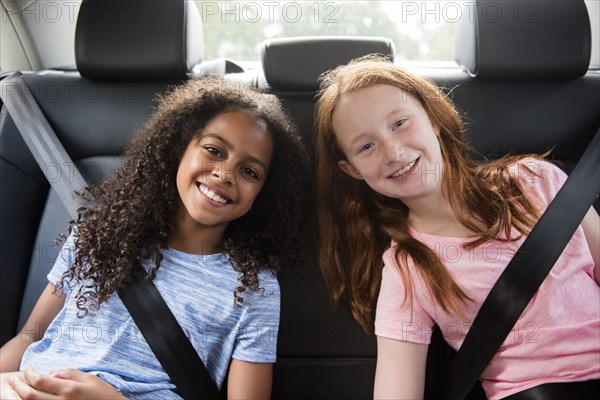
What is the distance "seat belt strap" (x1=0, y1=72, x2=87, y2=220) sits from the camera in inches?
65.0

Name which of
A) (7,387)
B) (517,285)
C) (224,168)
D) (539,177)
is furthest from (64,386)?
(539,177)

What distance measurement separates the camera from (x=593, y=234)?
147 centimetres

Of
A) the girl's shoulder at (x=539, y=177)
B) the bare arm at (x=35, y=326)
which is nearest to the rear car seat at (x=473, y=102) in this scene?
the girl's shoulder at (x=539, y=177)

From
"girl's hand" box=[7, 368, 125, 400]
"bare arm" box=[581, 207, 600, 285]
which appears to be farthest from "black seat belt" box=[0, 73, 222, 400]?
"bare arm" box=[581, 207, 600, 285]

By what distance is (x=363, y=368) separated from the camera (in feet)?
5.18

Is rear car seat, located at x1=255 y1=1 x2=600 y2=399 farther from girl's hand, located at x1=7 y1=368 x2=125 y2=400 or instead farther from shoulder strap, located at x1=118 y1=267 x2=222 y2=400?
girl's hand, located at x1=7 y1=368 x2=125 y2=400

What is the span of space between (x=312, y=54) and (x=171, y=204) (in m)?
0.51

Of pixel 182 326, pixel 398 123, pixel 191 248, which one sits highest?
pixel 398 123

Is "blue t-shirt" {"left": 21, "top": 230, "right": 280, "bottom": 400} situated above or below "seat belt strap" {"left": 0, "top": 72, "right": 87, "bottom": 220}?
below

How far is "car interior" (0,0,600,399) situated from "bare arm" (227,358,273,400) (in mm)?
150

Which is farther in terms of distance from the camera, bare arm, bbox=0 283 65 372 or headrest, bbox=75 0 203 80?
headrest, bbox=75 0 203 80

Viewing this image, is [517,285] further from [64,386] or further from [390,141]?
[64,386]

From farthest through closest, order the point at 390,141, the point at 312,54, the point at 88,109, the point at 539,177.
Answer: the point at 88,109
the point at 312,54
the point at 539,177
the point at 390,141

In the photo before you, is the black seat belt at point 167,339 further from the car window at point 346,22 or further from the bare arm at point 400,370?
the car window at point 346,22
